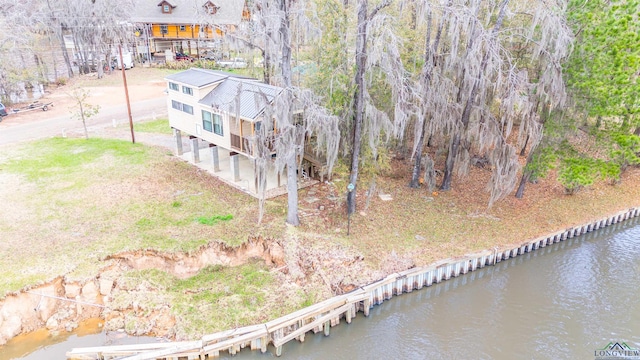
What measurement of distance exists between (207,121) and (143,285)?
878 centimetres

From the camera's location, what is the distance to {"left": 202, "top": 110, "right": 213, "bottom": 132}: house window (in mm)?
19750

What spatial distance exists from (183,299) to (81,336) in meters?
3.06

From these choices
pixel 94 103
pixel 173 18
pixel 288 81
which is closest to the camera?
pixel 288 81

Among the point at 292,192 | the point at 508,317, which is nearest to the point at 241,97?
the point at 292,192

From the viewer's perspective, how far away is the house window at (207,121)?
19.8 metres

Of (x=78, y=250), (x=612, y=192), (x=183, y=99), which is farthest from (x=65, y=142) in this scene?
(x=612, y=192)

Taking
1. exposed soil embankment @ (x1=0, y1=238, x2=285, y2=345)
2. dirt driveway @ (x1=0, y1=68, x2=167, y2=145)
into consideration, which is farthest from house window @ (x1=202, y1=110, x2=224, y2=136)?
dirt driveway @ (x1=0, y1=68, x2=167, y2=145)

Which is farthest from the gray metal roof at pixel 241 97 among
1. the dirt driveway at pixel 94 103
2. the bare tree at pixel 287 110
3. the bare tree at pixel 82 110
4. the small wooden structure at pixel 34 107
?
the small wooden structure at pixel 34 107

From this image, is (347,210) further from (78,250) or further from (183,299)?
(78,250)

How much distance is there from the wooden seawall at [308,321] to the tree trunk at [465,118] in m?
4.51

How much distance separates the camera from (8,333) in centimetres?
1248

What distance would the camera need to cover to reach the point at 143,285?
542 inches

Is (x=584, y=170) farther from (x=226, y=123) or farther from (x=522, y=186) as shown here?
(x=226, y=123)

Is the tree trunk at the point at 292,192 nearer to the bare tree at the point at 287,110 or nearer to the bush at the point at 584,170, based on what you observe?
the bare tree at the point at 287,110
